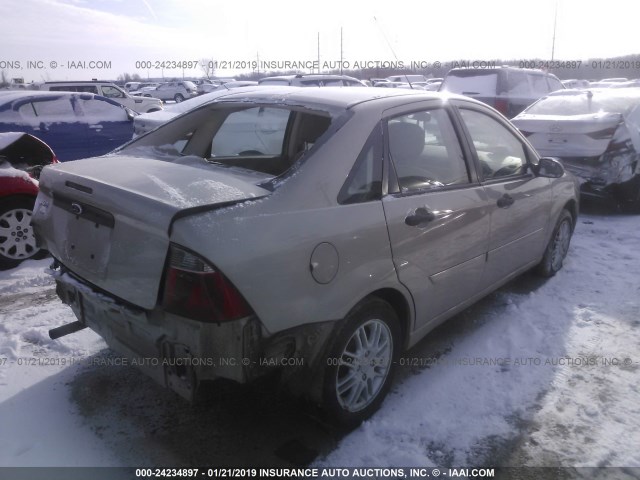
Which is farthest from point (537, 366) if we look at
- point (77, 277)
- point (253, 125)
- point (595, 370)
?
point (77, 277)

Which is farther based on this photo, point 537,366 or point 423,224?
point 537,366

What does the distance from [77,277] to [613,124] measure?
6535mm

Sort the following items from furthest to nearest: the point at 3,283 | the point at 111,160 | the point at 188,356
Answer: the point at 3,283
the point at 111,160
the point at 188,356

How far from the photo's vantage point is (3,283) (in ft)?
14.7

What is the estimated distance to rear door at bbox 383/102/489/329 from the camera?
9.09 ft

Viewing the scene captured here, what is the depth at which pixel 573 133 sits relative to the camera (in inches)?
263

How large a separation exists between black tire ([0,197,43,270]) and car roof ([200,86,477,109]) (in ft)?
8.29

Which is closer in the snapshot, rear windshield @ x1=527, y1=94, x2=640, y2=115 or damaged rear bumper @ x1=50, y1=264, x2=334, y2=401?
damaged rear bumper @ x1=50, y1=264, x2=334, y2=401

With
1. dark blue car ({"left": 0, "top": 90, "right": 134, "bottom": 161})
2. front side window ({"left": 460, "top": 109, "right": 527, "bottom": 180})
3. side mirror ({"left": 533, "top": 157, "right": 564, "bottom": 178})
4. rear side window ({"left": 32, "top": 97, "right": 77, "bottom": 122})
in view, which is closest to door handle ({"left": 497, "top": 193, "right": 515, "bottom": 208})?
front side window ({"left": 460, "top": 109, "right": 527, "bottom": 180})

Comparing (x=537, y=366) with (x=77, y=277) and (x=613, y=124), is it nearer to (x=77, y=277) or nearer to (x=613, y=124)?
(x=77, y=277)

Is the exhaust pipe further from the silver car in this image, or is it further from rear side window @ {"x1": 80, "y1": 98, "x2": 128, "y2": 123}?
rear side window @ {"x1": 80, "y1": 98, "x2": 128, "y2": 123}

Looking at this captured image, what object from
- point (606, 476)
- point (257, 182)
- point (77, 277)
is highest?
point (257, 182)

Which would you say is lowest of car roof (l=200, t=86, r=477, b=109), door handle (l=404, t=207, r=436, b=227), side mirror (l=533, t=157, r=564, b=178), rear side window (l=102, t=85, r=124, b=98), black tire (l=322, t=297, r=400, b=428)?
black tire (l=322, t=297, r=400, b=428)

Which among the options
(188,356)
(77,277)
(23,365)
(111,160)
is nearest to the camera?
(188,356)
